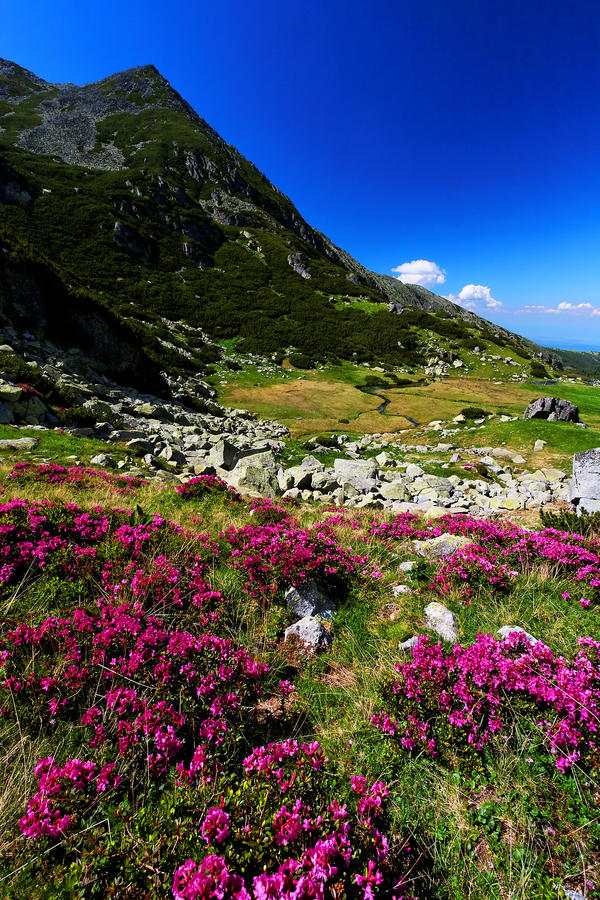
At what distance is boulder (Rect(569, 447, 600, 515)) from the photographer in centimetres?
1174

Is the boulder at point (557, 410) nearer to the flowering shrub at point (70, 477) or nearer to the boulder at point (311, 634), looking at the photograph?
the boulder at point (311, 634)

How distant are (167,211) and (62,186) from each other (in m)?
21.7

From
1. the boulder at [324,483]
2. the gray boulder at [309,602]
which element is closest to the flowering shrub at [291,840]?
the gray boulder at [309,602]

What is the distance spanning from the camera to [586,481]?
12086 mm

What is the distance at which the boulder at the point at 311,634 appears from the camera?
4781mm

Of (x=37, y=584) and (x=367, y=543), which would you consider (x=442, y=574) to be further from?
(x=37, y=584)

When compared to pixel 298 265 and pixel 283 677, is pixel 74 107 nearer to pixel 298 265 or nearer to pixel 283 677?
pixel 298 265

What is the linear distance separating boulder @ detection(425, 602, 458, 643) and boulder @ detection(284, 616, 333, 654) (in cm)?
155

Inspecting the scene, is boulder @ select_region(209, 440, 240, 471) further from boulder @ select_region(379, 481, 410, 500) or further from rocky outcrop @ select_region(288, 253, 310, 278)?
rocky outcrop @ select_region(288, 253, 310, 278)

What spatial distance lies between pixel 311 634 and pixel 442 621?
77.8 inches

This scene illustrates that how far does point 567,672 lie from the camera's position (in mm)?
3756

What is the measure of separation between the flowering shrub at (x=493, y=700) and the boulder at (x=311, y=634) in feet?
3.60

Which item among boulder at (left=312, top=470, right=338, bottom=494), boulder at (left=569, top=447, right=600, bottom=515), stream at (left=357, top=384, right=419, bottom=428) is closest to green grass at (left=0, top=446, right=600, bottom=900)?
boulder at (left=312, top=470, right=338, bottom=494)

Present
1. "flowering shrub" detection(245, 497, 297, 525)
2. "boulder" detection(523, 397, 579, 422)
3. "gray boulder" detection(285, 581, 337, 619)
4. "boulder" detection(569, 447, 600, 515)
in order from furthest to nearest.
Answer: "boulder" detection(523, 397, 579, 422) → "boulder" detection(569, 447, 600, 515) → "flowering shrub" detection(245, 497, 297, 525) → "gray boulder" detection(285, 581, 337, 619)
